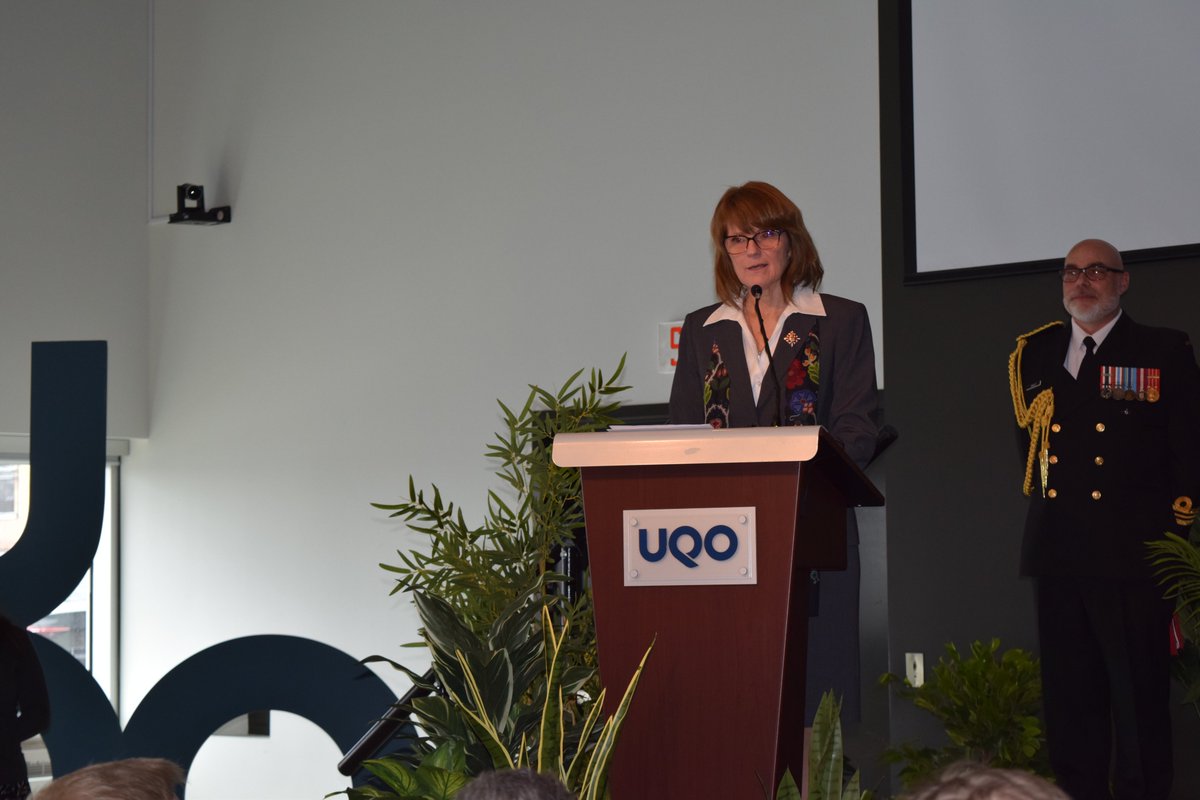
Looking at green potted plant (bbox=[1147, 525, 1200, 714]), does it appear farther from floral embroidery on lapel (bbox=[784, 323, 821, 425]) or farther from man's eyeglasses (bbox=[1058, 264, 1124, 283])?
floral embroidery on lapel (bbox=[784, 323, 821, 425])

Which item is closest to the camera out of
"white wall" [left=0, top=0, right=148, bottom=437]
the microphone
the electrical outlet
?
the microphone

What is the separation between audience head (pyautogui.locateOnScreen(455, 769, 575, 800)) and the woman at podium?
92 cm

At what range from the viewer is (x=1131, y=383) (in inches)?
143

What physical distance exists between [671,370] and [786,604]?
11.4 feet

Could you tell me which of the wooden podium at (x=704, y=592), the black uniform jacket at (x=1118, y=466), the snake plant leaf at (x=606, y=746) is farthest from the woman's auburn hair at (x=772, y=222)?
the black uniform jacket at (x=1118, y=466)

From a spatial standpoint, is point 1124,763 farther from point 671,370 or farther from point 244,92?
point 244,92

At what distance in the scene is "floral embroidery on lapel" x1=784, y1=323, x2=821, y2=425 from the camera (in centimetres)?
231

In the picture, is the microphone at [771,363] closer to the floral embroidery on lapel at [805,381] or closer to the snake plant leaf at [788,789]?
the floral embroidery on lapel at [805,381]

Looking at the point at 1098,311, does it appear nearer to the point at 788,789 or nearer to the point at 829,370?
the point at 829,370

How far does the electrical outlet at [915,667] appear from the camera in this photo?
4.55m

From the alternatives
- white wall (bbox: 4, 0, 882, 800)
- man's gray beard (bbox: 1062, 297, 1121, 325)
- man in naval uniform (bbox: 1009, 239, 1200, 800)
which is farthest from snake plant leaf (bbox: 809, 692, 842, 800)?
white wall (bbox: 4, 0, 882, 800)

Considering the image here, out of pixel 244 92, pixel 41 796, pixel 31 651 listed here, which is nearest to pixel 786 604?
pixel 41 796

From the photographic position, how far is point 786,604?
1846 mm

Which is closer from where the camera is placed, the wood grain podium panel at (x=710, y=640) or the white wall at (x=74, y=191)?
the wood grain podium panel at (x=710, y=640)
